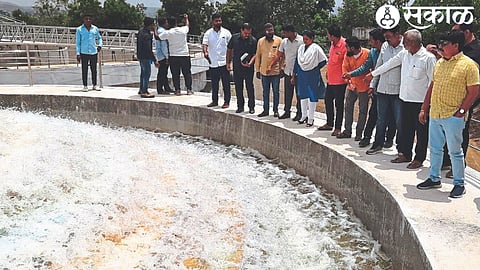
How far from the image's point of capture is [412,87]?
14.3ft

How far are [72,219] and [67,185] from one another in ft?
2.71

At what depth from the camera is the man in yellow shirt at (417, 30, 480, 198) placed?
3.49 m

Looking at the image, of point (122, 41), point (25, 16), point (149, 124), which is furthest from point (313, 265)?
point (25, 16)

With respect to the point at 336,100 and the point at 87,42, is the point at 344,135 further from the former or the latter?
the point at 87,42

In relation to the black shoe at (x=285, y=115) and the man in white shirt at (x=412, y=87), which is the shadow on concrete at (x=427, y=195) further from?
the black shoe at (x=285, y=115)

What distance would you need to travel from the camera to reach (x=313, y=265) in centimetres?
369

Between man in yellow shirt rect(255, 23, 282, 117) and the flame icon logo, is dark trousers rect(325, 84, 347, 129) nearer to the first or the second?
the flame icon logo

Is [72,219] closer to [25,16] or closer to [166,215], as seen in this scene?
[166,215]

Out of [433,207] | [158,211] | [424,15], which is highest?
[424,15]

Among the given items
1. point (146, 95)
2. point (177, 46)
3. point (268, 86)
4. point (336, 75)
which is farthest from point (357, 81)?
point (146, 95)

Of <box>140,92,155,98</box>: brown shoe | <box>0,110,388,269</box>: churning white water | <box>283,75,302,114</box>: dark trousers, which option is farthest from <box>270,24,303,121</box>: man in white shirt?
<box>140,92,155,98</box>: brown shoe

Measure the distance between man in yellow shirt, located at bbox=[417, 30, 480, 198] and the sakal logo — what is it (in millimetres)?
755

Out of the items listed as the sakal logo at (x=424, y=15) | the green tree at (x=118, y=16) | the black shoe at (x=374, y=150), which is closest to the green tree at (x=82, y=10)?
the green tree at (x=118, y=16)

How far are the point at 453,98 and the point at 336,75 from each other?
6.88 ft
